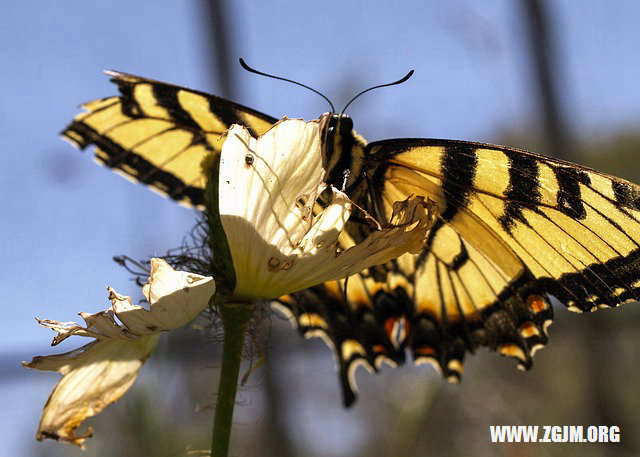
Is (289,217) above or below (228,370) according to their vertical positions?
above

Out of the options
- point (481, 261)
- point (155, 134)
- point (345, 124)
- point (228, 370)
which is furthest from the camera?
point (481, 261)

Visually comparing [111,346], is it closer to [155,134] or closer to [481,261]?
[155,134]

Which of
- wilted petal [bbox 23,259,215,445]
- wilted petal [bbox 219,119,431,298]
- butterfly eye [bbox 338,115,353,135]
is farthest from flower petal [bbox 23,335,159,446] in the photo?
butterfly eye [bbox 338,115,353,135]

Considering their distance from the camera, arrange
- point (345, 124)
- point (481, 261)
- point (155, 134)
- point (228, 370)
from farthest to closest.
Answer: point (481, 261), point (155, 134), point (345, 124), point (228, 370)

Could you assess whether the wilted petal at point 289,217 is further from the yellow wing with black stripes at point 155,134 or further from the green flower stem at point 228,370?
the yellow wing with black stripes at point 155,134

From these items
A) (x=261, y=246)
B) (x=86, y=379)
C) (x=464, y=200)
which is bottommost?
(x=86, y=379)

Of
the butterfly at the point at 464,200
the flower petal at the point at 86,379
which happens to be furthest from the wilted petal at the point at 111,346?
the butterfly at the point at 464,200

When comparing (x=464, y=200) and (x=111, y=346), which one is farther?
(x=464, y=200)

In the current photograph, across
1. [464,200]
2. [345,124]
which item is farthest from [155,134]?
[464,200]
